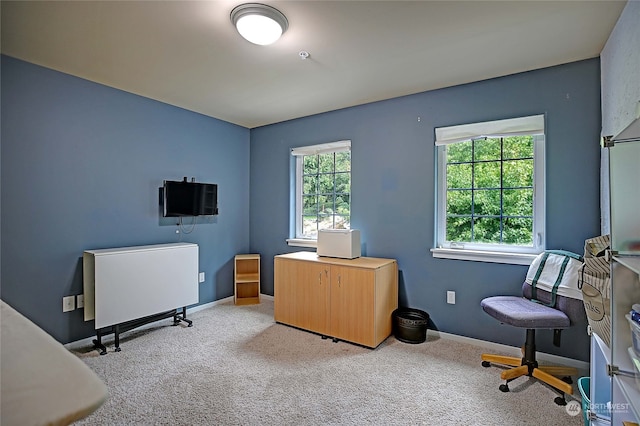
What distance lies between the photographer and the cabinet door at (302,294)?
3.05m

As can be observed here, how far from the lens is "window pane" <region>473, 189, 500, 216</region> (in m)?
2.85

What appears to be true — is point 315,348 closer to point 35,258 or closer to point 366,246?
point 366,246

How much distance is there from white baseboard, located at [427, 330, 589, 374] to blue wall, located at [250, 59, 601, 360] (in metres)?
0.04

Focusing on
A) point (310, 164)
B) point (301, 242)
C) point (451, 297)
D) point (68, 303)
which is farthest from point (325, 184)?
point (68, 303)

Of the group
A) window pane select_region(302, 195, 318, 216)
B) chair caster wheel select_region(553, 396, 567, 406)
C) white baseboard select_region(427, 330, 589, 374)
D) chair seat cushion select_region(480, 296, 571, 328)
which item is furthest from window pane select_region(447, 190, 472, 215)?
window pane select_region(302, 195, 318, 216)

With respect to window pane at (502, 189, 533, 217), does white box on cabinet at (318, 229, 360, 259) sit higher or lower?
lower

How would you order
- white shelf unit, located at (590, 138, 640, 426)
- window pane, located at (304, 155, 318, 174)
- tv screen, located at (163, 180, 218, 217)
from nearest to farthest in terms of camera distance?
1. white shelf unit, located at (590, 138, 640, 426)
2. tv screen, located at (163, 180, 218, 217)
3. window pane, located at (304, 155, 318, 174)

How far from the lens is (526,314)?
2102 mm

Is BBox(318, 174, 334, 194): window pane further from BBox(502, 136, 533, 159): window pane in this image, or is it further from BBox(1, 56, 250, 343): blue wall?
BBox(502, 136, 533, 159): window pane

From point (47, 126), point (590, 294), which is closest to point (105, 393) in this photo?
point (590, 294)

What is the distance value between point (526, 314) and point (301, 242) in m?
2.50

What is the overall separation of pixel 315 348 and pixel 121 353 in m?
1.65

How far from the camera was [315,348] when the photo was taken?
2.79m

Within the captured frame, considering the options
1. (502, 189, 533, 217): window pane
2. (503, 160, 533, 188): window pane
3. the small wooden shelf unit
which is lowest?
the small wooden shelf unit
